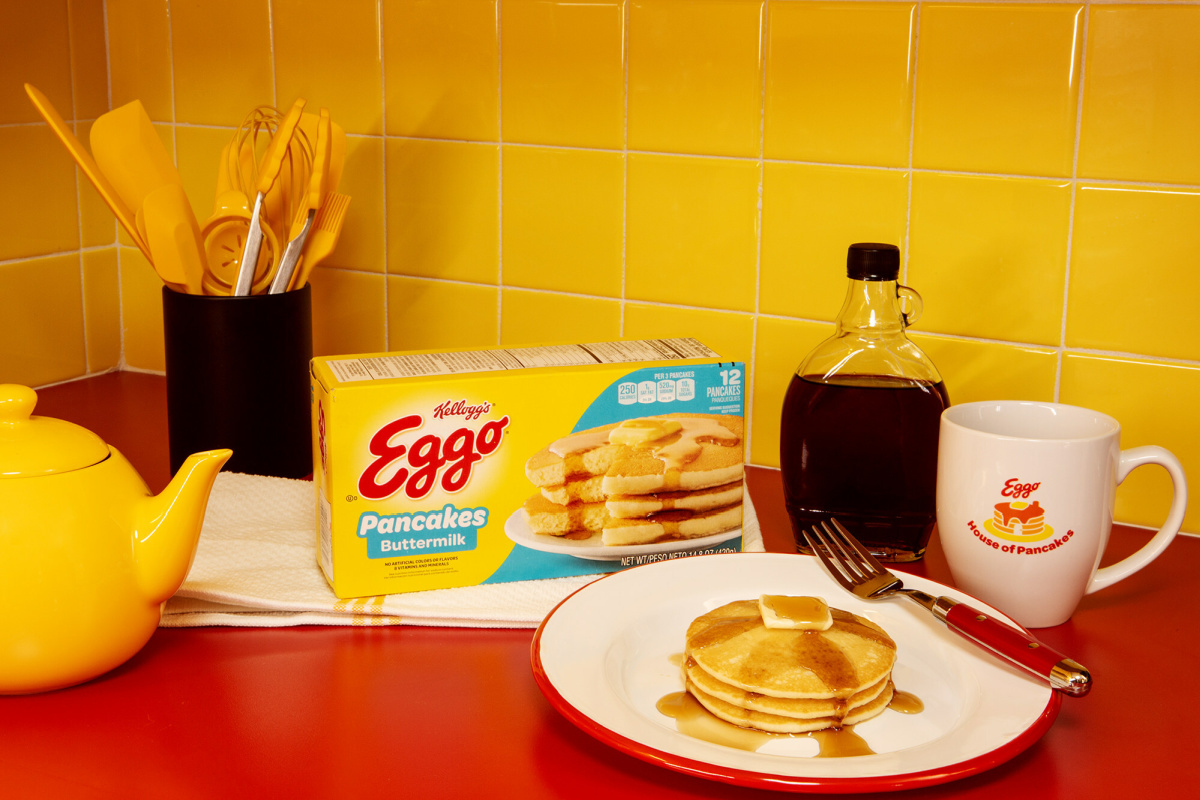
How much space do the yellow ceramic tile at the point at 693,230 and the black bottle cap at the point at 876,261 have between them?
9.5 inches

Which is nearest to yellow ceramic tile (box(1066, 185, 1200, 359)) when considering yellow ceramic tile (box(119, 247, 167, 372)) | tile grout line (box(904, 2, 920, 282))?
tile grout line (box(904, 2, 920, 282))

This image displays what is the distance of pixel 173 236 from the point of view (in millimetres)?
904

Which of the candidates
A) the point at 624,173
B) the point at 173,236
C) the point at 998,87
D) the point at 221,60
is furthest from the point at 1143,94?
the point at 221,60

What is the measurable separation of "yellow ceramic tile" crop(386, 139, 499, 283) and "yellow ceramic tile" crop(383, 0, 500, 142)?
18 mm

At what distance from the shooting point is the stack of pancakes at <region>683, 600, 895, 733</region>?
58cm

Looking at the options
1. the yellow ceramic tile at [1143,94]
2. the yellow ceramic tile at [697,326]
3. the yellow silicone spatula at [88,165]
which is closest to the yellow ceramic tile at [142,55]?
the yellow silicone spatula at [88,165]

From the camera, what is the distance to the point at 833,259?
99 centimetres

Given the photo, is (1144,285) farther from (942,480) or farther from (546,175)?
(546,175)

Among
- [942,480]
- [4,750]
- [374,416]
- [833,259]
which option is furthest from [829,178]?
[4,750]

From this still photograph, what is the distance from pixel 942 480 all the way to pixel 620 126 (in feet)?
1.58

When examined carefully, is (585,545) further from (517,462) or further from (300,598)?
(300,598)

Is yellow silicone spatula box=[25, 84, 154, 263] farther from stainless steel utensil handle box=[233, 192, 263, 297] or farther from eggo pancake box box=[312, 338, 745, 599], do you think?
eggo pancake box box=[312, 338, 745, 599]

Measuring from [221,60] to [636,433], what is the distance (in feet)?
2.42

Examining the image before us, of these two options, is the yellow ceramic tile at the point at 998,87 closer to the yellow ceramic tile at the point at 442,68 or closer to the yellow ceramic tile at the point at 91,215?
the yellow ceramic tile at the point at 442,68
